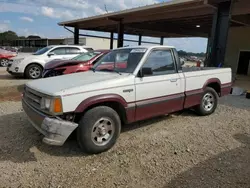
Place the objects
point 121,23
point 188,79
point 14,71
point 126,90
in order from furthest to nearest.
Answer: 1. point 121,23
2. point 14,71
3. point 188,79
4. point 126,90

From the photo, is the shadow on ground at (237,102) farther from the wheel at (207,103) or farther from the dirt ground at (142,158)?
the dirt ground at (142,158)

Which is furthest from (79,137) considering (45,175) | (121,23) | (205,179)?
(121,23)

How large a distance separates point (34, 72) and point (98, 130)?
311 inches

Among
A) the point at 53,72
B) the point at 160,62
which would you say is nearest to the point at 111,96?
the point at 160,62

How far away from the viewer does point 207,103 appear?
17.6 feet

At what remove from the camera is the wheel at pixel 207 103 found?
5.18 meters

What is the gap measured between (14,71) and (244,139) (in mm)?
9532

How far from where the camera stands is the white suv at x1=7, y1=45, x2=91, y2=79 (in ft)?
32.0

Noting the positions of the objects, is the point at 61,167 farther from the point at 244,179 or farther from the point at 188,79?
the point at 188,79

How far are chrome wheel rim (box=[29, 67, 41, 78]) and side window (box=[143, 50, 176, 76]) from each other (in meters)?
7.56

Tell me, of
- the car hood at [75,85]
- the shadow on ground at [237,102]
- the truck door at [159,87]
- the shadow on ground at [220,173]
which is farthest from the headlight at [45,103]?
the shadow on ground at [237,102]

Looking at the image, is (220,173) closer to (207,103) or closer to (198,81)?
(198,81)

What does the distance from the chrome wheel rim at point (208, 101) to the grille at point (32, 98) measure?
12.4 ft

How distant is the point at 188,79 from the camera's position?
4.65 m
